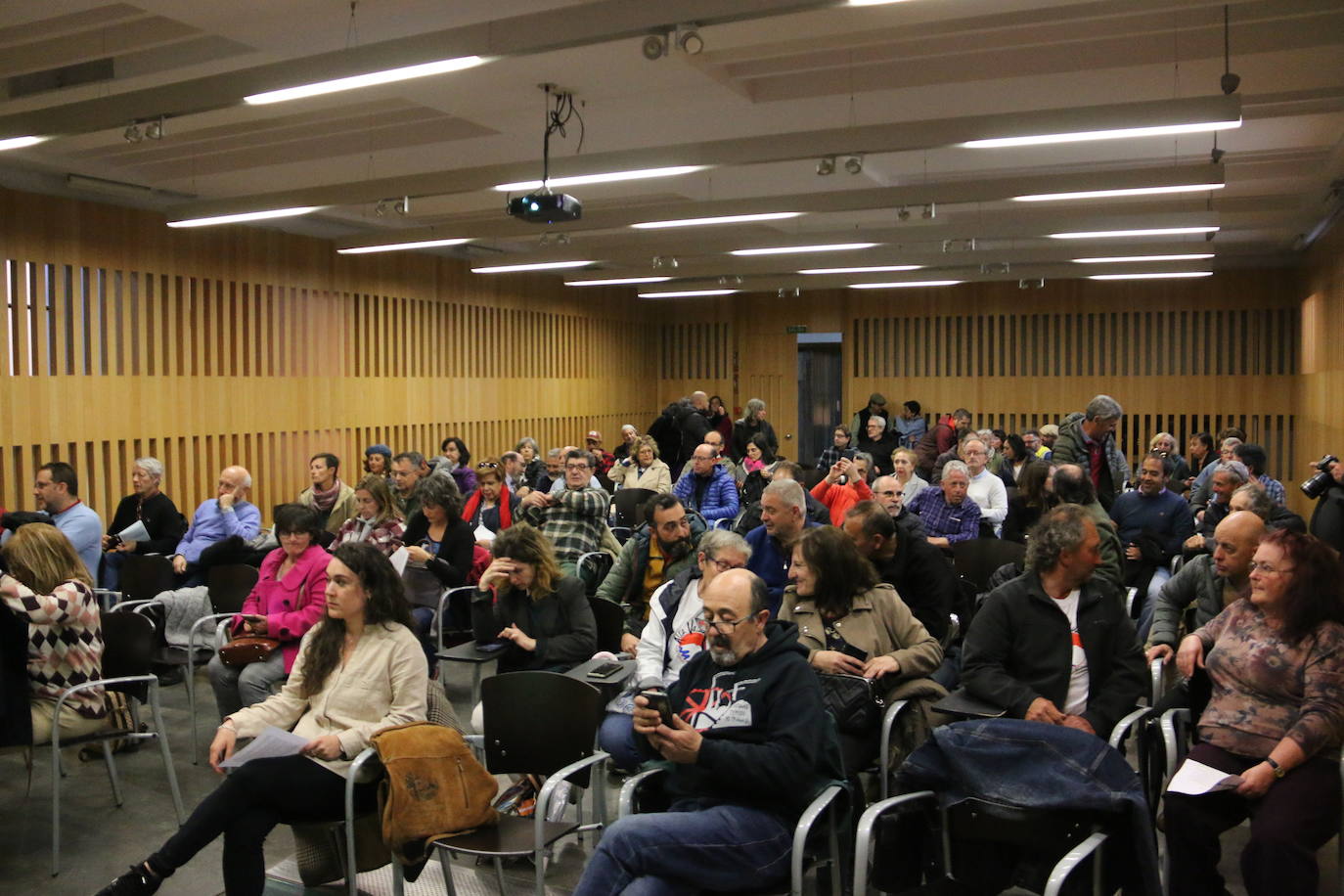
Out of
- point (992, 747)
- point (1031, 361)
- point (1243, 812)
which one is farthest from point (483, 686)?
point (1031, 361)

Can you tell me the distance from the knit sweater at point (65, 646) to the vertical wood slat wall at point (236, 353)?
523 centimetres

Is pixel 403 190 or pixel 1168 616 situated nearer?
pixel 1168 616

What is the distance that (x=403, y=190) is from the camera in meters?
7.75

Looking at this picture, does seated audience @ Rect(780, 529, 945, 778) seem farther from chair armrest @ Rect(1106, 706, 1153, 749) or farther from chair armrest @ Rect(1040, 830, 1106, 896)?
chair armrest @ Rect(1040, 830, 1106, 896)

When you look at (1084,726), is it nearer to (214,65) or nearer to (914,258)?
A: (214,65)

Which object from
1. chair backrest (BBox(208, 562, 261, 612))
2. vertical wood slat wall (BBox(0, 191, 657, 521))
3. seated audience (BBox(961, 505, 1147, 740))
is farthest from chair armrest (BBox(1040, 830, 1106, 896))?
vertical wood slat wall (BBox(0, 191, 657, 521))

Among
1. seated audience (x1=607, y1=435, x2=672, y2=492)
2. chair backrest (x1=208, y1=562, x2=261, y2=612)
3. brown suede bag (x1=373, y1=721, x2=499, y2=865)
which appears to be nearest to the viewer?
brown suede bag (x1=373, y1=721, x2=499, y2=865)

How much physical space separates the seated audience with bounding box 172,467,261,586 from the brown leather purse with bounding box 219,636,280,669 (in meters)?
2.04

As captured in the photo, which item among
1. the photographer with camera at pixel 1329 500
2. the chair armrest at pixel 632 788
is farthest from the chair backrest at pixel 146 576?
the photographer with camera at pixel 1329 500

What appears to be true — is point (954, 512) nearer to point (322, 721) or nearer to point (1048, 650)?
point (1048, 650)

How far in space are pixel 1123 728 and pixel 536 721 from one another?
6.31 ft

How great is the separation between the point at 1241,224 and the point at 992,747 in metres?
10.8

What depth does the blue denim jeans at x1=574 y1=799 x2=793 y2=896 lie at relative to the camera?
288 centimetres

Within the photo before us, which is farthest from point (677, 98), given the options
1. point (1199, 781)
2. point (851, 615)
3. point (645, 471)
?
point (1199, 781)
